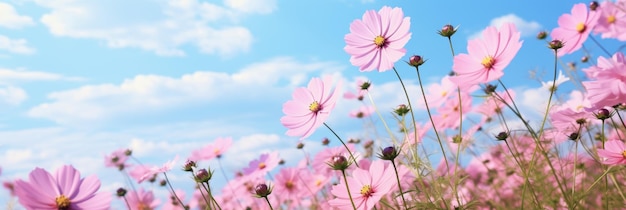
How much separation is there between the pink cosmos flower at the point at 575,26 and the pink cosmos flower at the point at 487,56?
0.56 m

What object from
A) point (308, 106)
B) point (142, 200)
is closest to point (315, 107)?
point (308, 106)

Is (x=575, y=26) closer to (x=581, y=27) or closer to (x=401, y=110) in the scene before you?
(x=581, y=27)

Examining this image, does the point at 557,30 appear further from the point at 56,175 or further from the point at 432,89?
the point at 56,175

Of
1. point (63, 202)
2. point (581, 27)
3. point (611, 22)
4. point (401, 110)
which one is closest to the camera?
point (63, 202)

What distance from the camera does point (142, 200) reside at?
2320mm

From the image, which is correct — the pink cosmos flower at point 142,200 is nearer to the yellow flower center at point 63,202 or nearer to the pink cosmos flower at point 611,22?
the yellow flower center at point 63,202

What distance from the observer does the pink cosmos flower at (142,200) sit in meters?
2.29

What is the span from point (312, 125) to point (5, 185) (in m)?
1.49

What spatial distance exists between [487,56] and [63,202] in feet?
2.53

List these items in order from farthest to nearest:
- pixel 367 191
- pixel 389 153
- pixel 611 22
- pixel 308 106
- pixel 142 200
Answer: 1. pixel 142 200
2. pixel 611 22
3. pixel 308 106
4. pixel 367 191
5. pixel 389 153

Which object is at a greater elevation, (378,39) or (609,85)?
(378,39)

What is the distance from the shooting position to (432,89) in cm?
223

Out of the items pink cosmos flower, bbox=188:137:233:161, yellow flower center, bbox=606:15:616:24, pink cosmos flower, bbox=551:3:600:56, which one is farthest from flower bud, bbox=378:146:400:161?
yellow flower center, bbox=606:15:616:24

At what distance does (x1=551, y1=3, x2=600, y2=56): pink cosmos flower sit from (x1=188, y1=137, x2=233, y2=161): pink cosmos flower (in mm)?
1139
